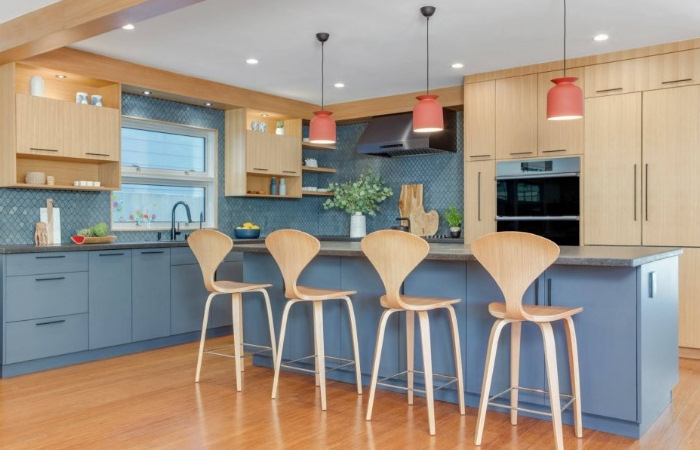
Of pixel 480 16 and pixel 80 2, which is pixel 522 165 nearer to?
pixel 480 16

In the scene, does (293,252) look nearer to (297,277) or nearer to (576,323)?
(297,277)

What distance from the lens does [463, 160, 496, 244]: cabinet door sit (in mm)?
5637

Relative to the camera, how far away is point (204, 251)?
3910 mm

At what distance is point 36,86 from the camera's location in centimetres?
470

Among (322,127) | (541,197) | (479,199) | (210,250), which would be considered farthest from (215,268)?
(541,197)

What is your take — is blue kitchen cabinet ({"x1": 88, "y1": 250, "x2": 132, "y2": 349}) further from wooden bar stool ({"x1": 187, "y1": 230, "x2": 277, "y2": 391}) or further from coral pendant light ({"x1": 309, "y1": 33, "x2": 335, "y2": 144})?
coral pendant light ({"x1": 309, "y1": 33, "x2": 335, "y2": 144})

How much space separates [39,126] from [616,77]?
14.8 feet

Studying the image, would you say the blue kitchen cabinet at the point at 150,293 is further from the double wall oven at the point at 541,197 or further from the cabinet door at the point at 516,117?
the cabinet door at the point at 516,117

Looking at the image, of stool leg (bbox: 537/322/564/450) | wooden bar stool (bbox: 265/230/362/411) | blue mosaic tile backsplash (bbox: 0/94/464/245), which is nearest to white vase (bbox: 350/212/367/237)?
blue mosaic tile backsplash (bbox: 0/94/464/245)

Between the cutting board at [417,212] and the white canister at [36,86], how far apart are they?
12.2ft

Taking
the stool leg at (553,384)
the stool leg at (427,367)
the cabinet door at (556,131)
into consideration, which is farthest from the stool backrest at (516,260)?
the cabinet door at (556,131)

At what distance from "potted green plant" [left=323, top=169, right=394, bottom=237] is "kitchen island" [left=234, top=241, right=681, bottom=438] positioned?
3.00 metres

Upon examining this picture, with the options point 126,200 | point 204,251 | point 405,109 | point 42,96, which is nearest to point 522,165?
point 405,109

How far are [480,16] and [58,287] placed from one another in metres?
3.50
